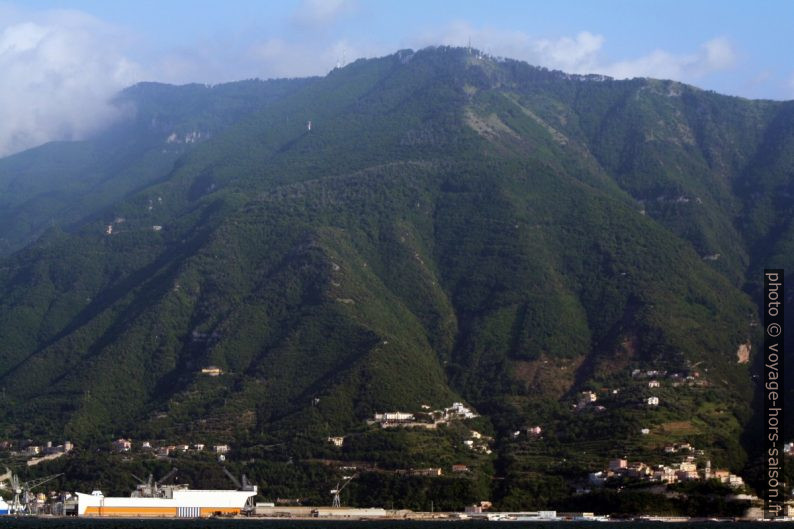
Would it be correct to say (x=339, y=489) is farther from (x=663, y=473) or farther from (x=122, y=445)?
(x=663, y=473)

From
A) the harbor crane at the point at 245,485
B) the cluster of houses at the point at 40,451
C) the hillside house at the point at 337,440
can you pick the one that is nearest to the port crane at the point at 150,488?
the harbor crane at the point at 245,485

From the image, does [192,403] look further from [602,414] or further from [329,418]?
[602,414]

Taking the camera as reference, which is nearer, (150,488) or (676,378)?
(150,488)

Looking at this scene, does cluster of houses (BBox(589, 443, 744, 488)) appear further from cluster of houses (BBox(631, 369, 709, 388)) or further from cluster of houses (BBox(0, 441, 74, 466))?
cluster of houses (BBox(0, 441, 74, 466))

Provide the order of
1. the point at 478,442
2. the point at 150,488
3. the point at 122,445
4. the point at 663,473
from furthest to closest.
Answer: the point at 122,445
the point at 478,442
the point at 150,488
the point at 663,473

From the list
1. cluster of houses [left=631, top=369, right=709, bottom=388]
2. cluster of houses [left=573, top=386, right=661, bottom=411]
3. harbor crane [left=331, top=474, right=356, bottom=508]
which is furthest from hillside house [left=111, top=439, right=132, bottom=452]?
cluster of houses [left=631, top=369, right=709, bottom=388]

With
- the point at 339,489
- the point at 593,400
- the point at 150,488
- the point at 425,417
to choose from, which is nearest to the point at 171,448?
the point at 150,488
